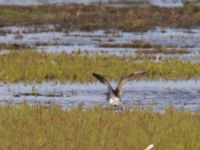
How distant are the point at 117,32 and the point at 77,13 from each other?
729cm

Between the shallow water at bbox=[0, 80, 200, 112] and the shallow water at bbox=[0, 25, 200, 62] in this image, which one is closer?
the shallow water at bbox=[0, 80, 200, 112]

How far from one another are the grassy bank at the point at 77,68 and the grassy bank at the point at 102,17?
13907mm

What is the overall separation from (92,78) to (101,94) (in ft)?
4.82

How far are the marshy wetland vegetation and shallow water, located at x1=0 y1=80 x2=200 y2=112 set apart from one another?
2 centimetres

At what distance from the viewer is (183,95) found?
18391 mm

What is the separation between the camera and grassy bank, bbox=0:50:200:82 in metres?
19.9

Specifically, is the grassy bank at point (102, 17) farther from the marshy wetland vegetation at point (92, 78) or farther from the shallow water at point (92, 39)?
the shallow water at point (92, 39)

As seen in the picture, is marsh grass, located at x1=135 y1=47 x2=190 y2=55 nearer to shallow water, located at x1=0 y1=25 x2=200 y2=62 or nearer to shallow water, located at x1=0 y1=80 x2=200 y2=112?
shallow water, located at x1=0 y1=25 x2=200 y2=62

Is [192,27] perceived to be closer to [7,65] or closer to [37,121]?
[7,65]

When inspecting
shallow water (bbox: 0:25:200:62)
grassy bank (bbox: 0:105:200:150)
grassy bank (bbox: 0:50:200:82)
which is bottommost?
shallow water (bbox: 0:25:200:62)

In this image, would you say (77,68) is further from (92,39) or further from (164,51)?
(92,39)

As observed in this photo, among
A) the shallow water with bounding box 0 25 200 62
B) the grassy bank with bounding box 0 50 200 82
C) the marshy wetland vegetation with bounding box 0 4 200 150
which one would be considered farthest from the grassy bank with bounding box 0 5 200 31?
the grassy bank with bounding box 0 50 200 82

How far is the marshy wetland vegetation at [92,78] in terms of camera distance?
11.9 m

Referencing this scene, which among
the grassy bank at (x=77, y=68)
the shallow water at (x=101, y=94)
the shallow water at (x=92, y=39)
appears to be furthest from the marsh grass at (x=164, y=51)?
the shallow water at (x=101, y=94)
